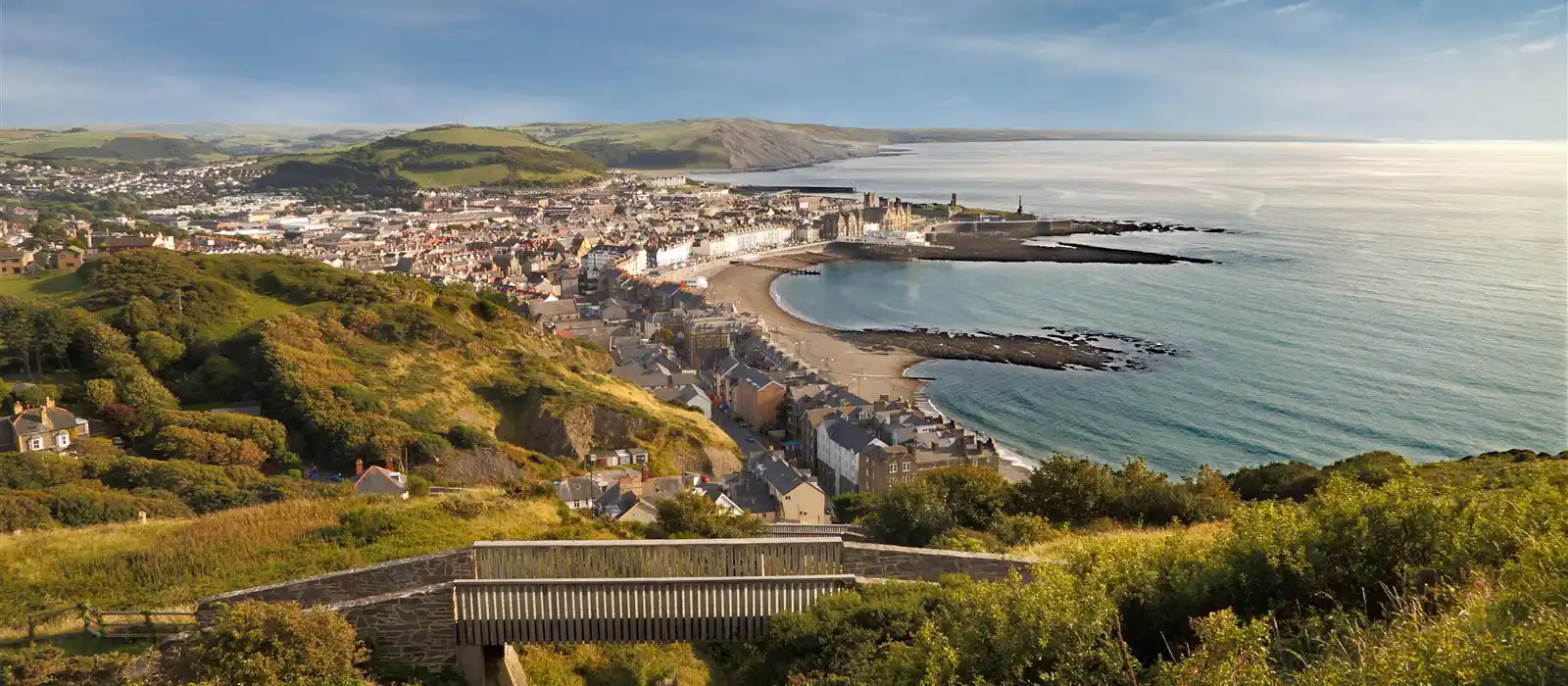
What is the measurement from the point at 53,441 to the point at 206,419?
2424 millimetres

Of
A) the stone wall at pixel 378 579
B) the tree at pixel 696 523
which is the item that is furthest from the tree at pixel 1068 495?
the stone wall at pixel 378 579

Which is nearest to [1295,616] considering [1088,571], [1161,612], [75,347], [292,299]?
[1161,612]

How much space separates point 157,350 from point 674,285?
3719 cm

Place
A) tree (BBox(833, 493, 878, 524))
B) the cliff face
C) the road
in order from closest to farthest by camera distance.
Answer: tree (BBox(833, 493, 878, 524)), the cliff face, the road

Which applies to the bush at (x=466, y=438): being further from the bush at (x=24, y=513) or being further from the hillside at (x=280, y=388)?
the bush at (x=24, y=513)

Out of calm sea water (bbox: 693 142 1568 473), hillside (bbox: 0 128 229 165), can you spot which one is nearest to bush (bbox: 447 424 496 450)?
calm sea water (bbox: 693 142 1568 473)

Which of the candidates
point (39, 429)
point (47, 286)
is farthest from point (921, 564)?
point (47, 286)

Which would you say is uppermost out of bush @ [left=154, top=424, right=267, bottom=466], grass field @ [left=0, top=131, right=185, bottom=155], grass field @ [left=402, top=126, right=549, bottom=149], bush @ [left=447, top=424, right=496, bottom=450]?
grass field @ [left=402, top=126, right=549, bottom=149]

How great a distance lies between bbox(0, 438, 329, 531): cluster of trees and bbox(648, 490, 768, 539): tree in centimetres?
591

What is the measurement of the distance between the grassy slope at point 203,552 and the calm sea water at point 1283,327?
76.0 feet

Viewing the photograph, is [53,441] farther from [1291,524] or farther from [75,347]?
[1291,524]

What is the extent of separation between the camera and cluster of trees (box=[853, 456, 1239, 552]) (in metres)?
11.7

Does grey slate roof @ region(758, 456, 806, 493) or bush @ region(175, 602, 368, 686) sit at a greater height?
bush @ region(175, 602, 368, 686)

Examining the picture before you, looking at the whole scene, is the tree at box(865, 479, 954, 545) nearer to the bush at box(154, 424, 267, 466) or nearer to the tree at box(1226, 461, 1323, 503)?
the tree at box(1226, 461, 1323, 503)
